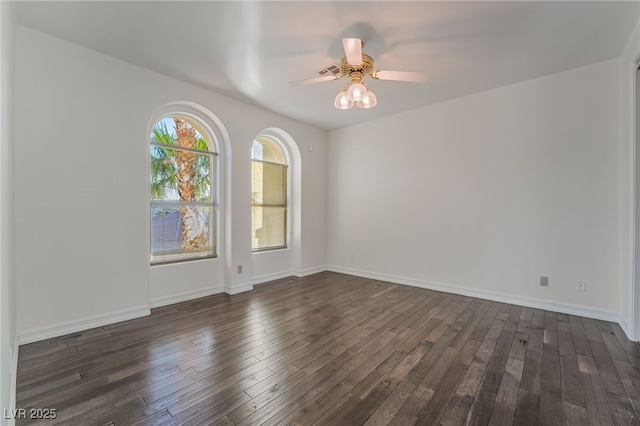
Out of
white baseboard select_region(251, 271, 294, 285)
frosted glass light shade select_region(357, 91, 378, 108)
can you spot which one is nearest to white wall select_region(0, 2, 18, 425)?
frosted glass light shade select_region(357, 91, 378, 108)

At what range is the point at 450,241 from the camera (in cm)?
413

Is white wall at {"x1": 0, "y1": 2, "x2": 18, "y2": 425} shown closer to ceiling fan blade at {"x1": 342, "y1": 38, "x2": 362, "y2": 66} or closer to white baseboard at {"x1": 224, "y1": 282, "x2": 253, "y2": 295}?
ceiling fan blade at {"x1": 342, "y1": 38, "x2": 362, "y2": 66}

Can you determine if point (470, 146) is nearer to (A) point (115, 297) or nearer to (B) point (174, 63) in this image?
(B) point (174, 63)

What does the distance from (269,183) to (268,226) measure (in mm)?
764

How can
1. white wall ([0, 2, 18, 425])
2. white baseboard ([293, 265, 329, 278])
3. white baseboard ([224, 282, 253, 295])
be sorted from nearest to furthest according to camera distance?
white wall ([0, 2, 18, 425]), white baseboard ([224, 282, 253, 295]), white baseboard ([293, 265, 329, 278])

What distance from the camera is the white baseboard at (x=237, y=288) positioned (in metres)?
4.05

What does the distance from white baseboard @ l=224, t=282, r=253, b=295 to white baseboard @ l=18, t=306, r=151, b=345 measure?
3.47ft

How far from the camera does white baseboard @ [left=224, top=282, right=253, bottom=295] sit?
13.3 ft

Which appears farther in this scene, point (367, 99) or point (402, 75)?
point (367, 99)

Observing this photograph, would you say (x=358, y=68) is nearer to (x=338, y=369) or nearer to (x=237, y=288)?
(x=338, y=369)

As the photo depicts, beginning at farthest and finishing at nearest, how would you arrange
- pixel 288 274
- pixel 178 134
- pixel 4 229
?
pixel 288 274, pixel 178 134, pixel 4 229

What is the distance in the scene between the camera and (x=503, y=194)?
3693 mm

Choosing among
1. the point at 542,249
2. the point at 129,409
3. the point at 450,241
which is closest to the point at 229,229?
the point at 129,409

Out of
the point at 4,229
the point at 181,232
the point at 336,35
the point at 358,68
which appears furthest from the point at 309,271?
the point at 4,229
